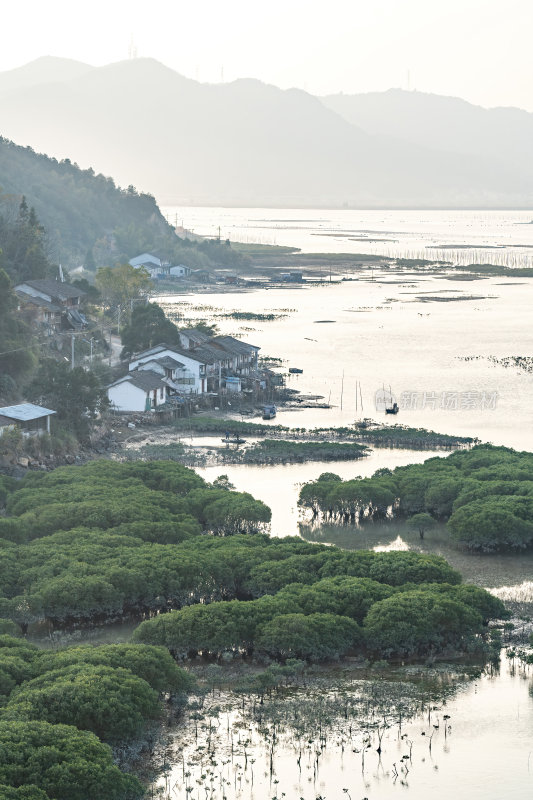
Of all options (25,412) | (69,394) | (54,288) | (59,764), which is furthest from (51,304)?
(59,764)

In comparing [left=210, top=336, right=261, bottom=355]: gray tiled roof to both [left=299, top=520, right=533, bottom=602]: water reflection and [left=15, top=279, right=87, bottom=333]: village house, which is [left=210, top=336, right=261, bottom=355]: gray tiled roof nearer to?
[left=15, top=279, right=87, bottom=333]: village house

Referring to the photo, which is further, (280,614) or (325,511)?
(325,511)

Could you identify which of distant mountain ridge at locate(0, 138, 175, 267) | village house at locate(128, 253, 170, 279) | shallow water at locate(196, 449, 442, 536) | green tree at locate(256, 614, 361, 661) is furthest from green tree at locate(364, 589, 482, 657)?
village house at locate(128, 253, 170, 279)

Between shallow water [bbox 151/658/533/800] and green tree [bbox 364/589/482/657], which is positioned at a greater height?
green tree [bbox 364/589/482/657]

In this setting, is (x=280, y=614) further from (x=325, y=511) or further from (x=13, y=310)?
(x=13, y=310)

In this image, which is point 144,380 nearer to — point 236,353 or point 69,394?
point 69,394

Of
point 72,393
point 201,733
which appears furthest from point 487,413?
point 201,733
